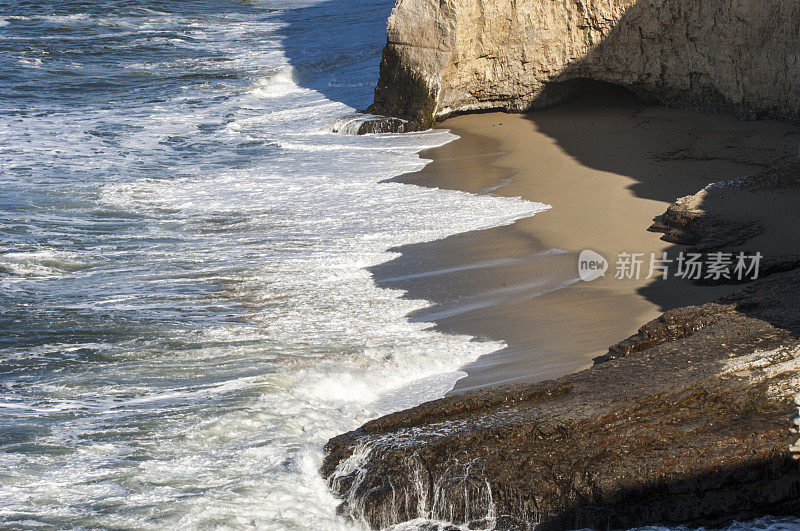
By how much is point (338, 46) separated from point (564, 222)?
14.9 meters

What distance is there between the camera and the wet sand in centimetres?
570

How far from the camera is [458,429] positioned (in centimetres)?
389

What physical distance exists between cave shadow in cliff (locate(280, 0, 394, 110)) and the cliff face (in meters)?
2.27

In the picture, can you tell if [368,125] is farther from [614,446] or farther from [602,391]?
[614,446]

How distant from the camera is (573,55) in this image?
1293 centimetres

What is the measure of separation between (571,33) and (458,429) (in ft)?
33.6

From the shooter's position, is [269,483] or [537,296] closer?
[269,483]

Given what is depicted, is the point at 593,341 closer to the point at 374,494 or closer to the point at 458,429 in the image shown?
the point at 458,429

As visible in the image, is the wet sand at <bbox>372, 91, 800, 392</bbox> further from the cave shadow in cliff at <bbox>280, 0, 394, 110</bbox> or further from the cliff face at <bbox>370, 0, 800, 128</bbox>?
the cave shadow in cliff at <bbox>280, 0, 394, 110</bbox>

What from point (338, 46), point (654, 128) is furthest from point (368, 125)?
point (338, 46)

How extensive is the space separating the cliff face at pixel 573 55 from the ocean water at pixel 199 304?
1.09m

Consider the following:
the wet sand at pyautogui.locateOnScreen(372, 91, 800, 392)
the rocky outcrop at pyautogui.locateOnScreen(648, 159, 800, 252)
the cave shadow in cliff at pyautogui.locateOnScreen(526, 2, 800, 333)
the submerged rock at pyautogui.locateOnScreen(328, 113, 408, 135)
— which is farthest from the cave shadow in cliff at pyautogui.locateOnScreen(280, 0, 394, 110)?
the rocky outcrop at pyautogui.locateOnScreen(648, 159, 800, 252)

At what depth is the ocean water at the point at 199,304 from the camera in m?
4.05

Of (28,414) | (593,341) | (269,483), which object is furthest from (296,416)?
(593,341)
